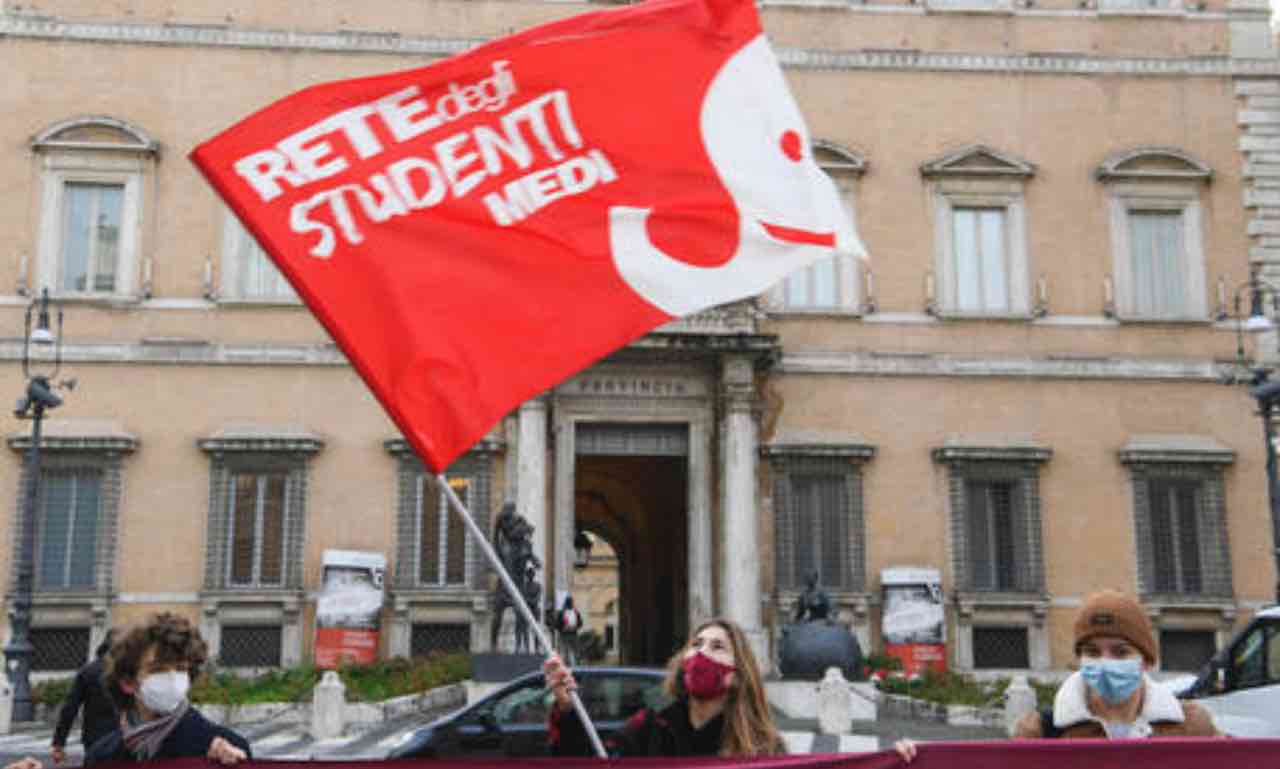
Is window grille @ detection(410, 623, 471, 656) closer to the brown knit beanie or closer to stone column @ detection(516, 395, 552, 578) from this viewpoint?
stone column @ detection(516, 395, 552, 578)

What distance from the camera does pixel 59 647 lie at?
2111 cm

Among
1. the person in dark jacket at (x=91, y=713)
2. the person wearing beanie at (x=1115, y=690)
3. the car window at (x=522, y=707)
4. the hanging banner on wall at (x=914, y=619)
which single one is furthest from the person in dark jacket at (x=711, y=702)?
the hanging banner on wall at (x=914, y=619)

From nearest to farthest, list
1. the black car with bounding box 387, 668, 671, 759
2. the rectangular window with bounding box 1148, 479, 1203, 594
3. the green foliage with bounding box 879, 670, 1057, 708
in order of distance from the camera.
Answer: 1. the black car with bounding box 387, 668, 671, 759
2. the green foliage with bounding box 879, 670, 1057, 708
3. the rectangular window with bounding box 1148, 479, 1203, 594

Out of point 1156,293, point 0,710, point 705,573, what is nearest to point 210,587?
point 0,710

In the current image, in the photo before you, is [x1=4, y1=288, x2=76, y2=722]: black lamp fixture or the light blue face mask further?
[x1=4, y1=288, x2=76, y2=722]: black lamp fixture

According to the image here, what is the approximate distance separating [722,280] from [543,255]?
73 centimetres

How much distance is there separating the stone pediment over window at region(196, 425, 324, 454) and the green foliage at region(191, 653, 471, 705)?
3.39 metres

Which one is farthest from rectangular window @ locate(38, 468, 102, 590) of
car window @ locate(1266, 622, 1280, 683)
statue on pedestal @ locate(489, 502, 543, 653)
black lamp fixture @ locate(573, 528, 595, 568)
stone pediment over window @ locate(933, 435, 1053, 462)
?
car window @ locate(1266, 622, 1280, 683)

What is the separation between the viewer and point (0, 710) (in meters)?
17.2

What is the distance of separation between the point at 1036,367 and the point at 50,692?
52.4 feet

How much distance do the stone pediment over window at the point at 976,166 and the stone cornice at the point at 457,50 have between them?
1589mm

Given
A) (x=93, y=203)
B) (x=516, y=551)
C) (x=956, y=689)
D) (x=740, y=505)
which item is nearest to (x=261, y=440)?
(x=93, y=203)

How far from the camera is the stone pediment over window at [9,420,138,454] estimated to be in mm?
21422

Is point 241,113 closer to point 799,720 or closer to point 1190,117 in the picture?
point 799,720
